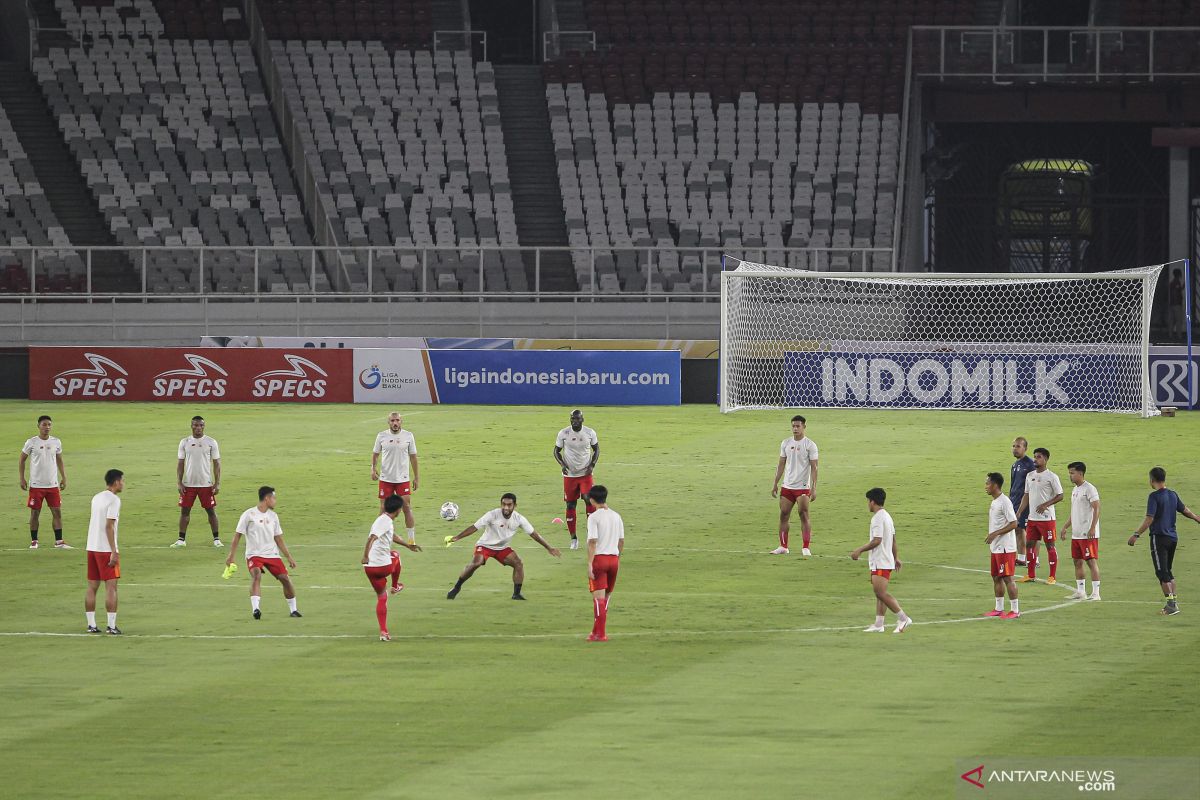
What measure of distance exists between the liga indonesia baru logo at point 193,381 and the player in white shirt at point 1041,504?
2802 centimetres

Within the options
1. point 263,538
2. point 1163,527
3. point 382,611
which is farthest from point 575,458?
point 1163,527

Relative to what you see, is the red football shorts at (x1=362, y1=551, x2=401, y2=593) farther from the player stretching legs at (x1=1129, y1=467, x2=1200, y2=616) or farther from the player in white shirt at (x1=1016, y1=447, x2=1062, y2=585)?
the player stretching legs at (x1=1129, y1=467, x2=1200, y2=616)

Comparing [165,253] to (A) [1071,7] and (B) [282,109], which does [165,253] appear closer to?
(B) [282,109]

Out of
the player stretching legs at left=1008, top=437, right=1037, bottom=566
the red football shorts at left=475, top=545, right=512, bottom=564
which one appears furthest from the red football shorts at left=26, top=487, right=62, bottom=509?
the player stretching legs at left=1008, top=437, right=1037, bottom=566

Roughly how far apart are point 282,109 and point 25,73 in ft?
30.0

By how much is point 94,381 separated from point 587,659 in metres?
31.1

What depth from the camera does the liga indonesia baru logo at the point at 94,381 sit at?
46500mm

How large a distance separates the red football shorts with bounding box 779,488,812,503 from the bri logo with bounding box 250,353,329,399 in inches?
911

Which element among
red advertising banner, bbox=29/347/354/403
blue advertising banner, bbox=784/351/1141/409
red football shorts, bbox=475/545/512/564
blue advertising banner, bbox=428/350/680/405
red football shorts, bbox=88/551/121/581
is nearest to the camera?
red football shorts, bbox=88/551/121/581

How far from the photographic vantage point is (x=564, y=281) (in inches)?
1924

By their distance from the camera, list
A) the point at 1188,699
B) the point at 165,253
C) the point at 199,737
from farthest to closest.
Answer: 1. the point at 165,253
2. the point at 1188,699
3. the point at 199,737

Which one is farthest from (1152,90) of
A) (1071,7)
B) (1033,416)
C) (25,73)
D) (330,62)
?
(25,73)

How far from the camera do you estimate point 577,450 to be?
2606cm

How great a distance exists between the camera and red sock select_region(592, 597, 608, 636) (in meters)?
19.4
